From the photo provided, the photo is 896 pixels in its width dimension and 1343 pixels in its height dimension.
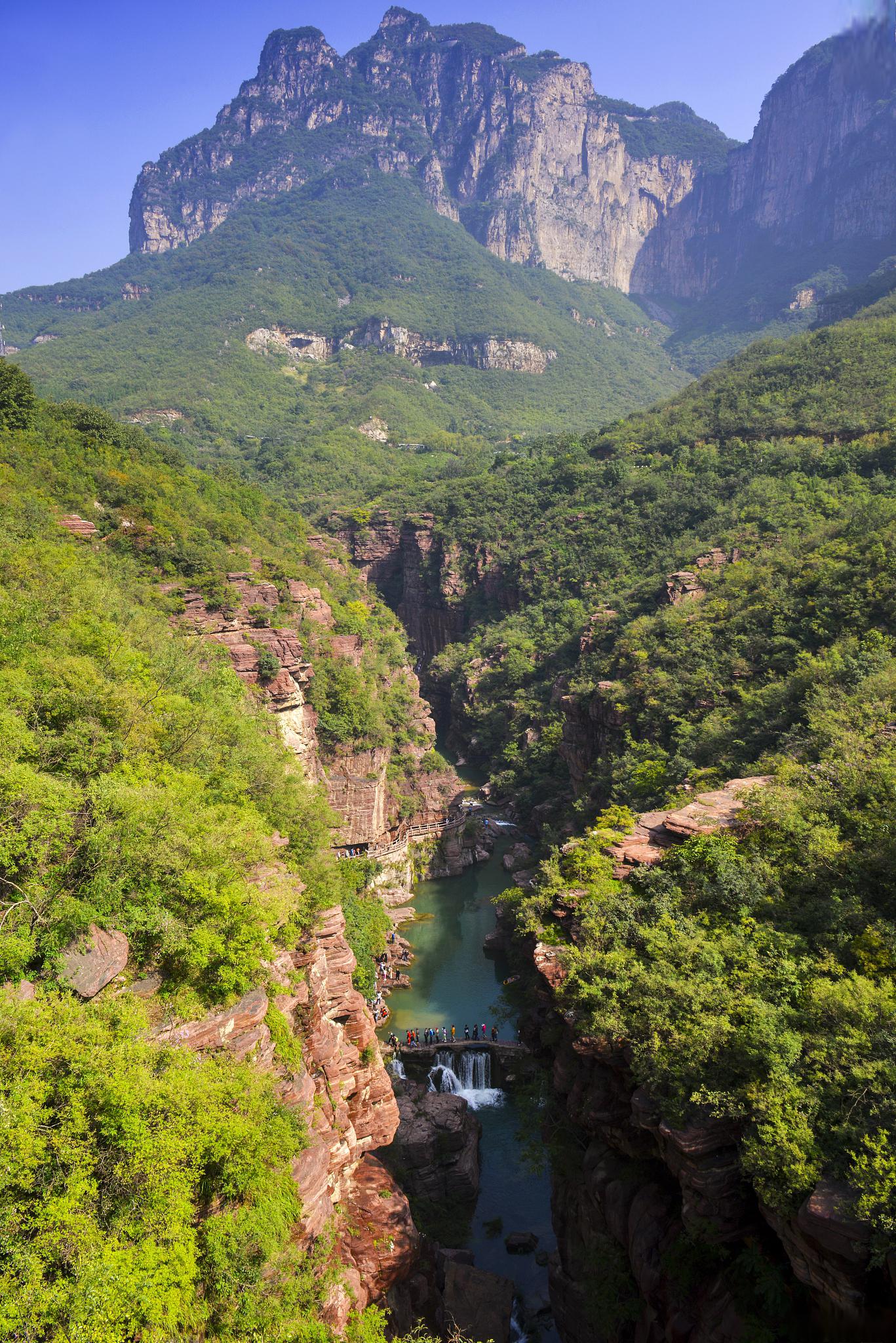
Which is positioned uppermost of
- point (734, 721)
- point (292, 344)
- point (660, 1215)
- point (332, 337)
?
point (332, 337)

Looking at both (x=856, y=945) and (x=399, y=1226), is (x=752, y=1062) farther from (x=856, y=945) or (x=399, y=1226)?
(x=399, y=1226)

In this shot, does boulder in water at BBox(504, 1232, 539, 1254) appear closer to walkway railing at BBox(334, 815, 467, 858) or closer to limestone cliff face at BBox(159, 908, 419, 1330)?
limestone cliff face at BBox(159, 908, 419, 1330)

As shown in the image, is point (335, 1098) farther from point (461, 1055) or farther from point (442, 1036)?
point (442, 1036)

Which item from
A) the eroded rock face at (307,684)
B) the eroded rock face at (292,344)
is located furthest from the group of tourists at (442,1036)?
the eroded rock face at (292,344)

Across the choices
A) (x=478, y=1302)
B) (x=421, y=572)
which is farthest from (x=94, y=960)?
(x=421, y=572)

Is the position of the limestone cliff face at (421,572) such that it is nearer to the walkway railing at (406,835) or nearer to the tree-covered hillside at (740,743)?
the tree-covered hillside at (740,743)

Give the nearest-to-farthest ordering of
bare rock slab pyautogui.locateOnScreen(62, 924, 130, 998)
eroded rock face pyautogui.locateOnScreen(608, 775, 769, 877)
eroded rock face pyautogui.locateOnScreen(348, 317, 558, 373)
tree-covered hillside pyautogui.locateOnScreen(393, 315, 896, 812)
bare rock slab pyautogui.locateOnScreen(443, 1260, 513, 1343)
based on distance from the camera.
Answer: bare rock slab pyautogui.locateOnScreen(62, 924, 130, 998) → bare rock slab pyautogui.locateOnScreen(443, 1260, 513, 1343) → eroded rock face pyautogui.locateOnScreen(608, 775, 769, 877) → tree-covered hillside pyautogui.locateOnScreen(393, 315, 896, 812) → eroded rock face pyautogui.locateOnScreen(348, 317, 558, 373)

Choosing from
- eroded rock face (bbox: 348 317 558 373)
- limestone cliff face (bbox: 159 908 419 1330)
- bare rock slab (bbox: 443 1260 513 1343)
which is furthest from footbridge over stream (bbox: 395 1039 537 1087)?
eroded rock face (bbox: 348 317 558 373)

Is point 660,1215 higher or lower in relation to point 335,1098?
lower
